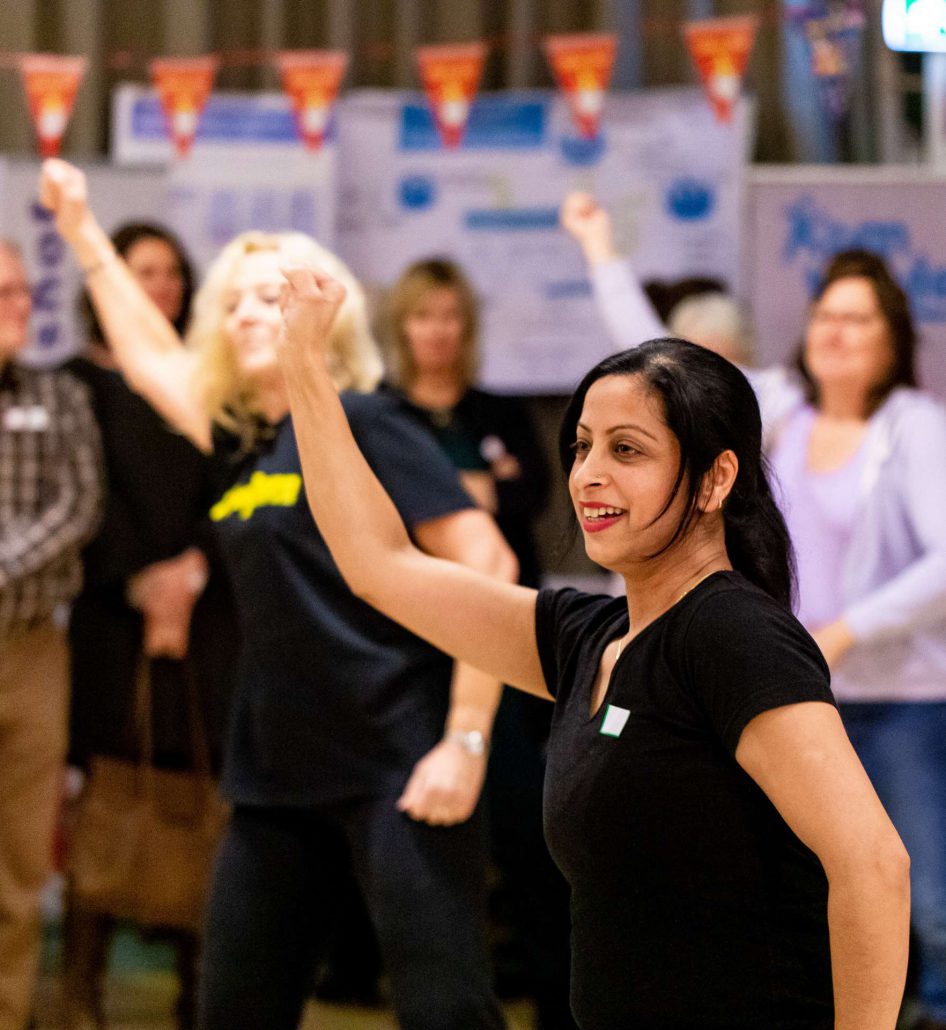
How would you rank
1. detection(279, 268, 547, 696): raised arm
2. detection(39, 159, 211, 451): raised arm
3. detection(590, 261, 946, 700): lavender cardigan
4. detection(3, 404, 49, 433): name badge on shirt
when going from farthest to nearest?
detection(3, 404, 49, 433): name badge on shirt < detection(590, 261, 946, 700): lavender cardigan < detection(39, 159, 211, 451): raised arm < detection(279, 268, 547, 696): raised arm

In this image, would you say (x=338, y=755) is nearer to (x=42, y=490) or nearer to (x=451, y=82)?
(x=42, y=490)

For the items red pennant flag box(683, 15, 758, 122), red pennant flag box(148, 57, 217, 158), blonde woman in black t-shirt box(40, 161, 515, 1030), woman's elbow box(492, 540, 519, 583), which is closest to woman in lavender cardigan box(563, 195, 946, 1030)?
red pennant flag box(683, 15, 758, 122)

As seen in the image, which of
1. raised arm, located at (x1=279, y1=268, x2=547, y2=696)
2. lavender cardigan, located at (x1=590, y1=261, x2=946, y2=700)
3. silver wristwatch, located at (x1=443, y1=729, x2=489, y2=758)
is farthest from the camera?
lavender cardigan, located at (x1=590, y1=261, x2=946, y2=700)

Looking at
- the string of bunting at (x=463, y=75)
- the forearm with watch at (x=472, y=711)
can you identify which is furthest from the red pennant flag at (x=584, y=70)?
the forearm with watch at (x=472, y=711)

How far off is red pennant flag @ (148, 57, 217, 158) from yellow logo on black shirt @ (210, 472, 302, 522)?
7.74 feet

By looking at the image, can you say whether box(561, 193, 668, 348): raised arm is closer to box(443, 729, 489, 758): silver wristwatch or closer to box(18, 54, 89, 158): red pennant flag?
box(18, 54, 89, 158): red pennant flag

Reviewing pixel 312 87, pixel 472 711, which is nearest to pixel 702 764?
pixel 472 711

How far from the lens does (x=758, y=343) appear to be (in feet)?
14.8

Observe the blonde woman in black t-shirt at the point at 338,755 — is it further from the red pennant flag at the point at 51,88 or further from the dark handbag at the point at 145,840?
the red pennant flag at the point at 51,88

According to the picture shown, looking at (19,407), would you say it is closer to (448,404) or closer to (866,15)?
(448,404)

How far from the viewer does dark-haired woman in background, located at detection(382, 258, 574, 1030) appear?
12.6ft

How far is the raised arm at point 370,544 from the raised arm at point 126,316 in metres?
0.95

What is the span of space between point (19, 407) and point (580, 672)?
2371 millimetres

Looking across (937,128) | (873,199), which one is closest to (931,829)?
(873,199)
